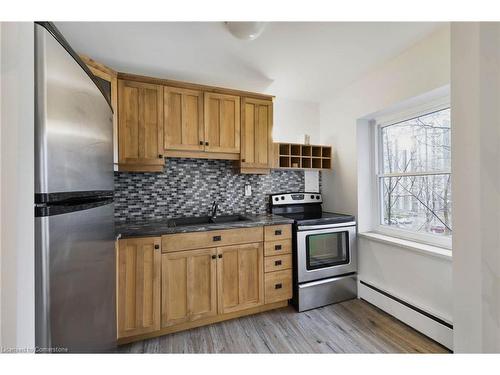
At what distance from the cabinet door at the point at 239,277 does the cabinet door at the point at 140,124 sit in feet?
3.58

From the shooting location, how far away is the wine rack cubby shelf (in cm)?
257

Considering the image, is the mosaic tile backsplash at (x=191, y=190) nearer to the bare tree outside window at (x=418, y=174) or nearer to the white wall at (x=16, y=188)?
the bare tree outside window at (x=418, y=174)

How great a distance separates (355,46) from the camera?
1.70m

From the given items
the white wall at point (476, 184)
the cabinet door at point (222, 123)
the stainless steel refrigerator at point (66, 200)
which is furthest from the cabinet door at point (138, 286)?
the white wall at point (476, 184)

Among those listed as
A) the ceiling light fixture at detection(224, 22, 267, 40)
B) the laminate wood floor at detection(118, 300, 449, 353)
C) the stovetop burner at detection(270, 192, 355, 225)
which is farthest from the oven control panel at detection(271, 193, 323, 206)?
the ceiling light fixture at detection(224, 22, 267, 40)

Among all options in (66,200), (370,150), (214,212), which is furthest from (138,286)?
(370,150)

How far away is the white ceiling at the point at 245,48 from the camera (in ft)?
4.80

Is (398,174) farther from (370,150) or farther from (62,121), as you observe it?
(62,121)

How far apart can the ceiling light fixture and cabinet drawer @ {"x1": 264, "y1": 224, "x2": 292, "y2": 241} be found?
1577mm

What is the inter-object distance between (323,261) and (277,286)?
1.82 ft

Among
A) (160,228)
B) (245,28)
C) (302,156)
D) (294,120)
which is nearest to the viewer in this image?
(245,28)

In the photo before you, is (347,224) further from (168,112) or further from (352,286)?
(168,112)

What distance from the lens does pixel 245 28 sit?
137 centimetres
